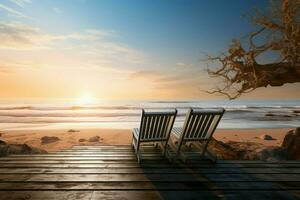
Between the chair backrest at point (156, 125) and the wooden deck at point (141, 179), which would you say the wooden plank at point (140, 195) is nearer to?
the wooden deck at point (141, 179)

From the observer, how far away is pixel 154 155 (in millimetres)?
6180

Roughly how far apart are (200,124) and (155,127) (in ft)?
3.20

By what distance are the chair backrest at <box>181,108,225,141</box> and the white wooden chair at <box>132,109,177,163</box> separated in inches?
13.2

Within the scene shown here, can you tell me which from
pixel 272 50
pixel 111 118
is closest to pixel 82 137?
pixel 272 50

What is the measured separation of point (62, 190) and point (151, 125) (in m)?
2.49

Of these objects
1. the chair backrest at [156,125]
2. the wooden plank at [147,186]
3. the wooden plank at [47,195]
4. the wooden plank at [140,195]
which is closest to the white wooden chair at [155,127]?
the chair backrest at [156,125]

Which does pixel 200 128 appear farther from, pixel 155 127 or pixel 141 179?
pixel 141 179

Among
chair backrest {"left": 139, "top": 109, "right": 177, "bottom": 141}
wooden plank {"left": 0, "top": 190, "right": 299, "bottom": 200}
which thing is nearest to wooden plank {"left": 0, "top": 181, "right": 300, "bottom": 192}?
wooden plank {"left": 0, "top": 190, "right": 299, "bottom": 200}

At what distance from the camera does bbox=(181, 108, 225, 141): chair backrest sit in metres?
5.52

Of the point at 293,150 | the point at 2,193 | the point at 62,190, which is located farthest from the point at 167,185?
the point at 293,150

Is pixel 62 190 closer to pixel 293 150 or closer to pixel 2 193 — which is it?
pixel 2 193

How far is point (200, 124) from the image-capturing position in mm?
5770

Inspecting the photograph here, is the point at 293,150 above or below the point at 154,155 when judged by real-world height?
below

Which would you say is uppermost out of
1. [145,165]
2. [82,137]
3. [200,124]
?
[200,124]
